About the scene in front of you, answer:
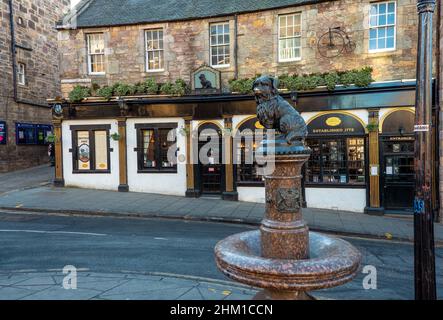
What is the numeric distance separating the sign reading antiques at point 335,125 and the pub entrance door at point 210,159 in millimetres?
3856

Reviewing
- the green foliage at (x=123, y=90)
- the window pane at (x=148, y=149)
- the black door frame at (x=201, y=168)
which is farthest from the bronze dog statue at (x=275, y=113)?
the green foliage at (x=123, y=90)

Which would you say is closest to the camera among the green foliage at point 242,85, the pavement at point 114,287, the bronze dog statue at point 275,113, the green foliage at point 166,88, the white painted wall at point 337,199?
the bronze dog statue at point 275,113

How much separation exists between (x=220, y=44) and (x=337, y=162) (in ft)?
22.6

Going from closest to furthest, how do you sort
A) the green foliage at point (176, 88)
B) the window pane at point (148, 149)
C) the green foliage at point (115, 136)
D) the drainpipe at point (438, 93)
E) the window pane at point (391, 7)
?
1. the drainpipe at point (438, 93)
2. the window pane at point (391, 7)
3. the green foliage at point (176, 88)
4. the green foliage at point (115, 136)
5. the window pane at point (148, 149)

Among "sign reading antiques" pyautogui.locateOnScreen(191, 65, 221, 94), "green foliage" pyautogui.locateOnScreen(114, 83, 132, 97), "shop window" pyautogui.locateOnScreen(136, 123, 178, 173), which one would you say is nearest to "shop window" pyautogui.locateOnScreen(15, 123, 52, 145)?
"green foliage" pyautogui.locateOnScreen(114, 83, 132, 97)

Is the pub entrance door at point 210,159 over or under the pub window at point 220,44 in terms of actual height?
under

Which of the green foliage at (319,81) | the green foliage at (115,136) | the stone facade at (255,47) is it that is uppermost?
the stone facade at (255,47)

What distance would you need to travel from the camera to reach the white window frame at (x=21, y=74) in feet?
67.8

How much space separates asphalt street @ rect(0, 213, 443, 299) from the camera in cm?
619

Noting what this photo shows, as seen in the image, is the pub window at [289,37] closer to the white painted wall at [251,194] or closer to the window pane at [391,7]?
the window pane at [391,7]

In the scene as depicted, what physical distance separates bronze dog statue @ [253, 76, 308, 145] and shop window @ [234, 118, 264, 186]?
9.99 metres

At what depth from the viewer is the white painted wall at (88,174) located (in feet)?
51.1

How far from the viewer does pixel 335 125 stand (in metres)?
13.1

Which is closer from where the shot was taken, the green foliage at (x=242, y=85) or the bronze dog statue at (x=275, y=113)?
the bronze dog statue at (x=275, y=113)
